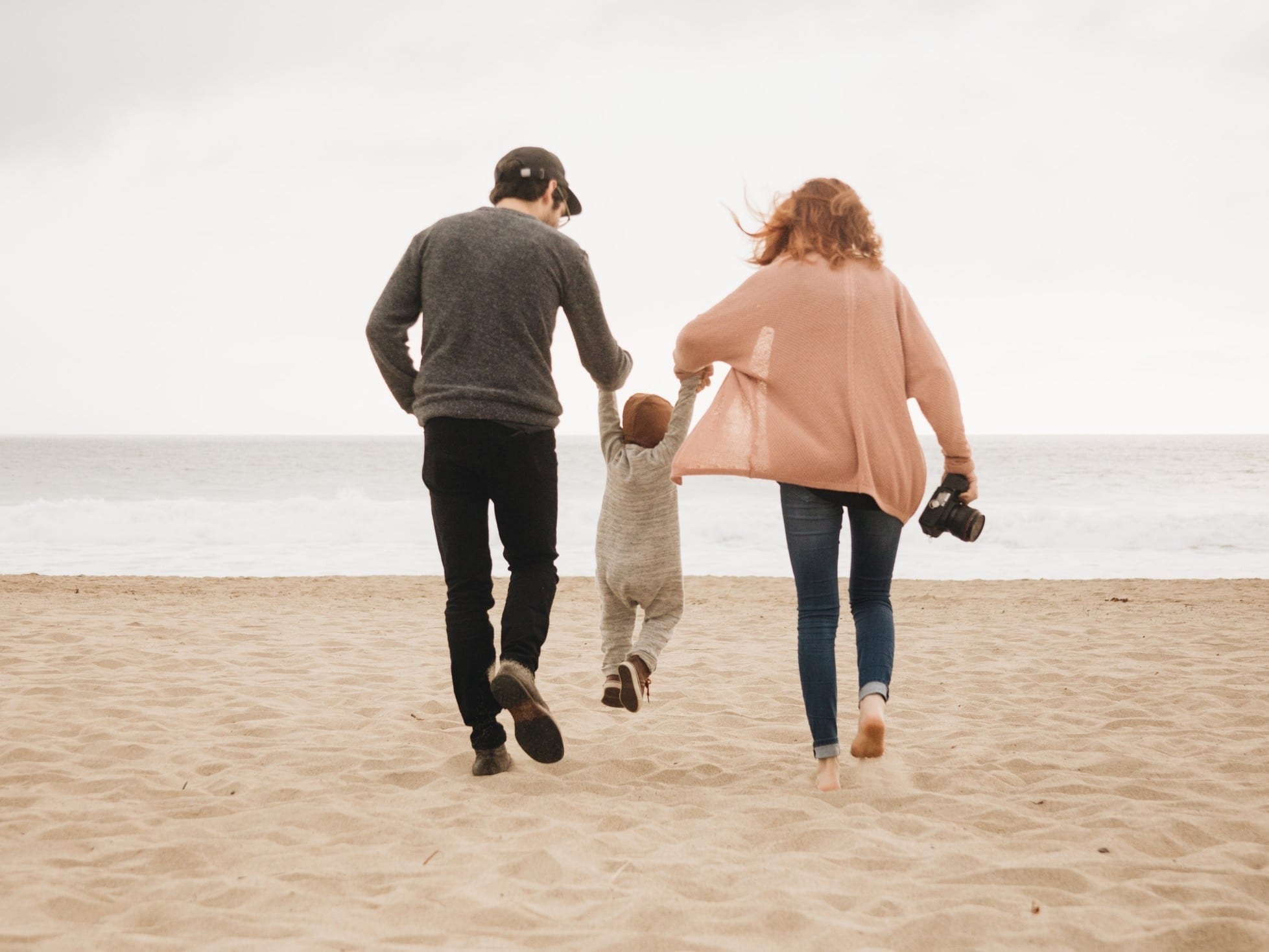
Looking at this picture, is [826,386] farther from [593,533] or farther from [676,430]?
[593,533]

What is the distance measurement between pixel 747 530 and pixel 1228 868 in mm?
13190

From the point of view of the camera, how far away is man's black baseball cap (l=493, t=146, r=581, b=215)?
10.2ft

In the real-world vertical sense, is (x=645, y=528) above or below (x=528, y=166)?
below

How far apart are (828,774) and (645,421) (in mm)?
1471

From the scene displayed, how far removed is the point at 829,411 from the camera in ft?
9.30

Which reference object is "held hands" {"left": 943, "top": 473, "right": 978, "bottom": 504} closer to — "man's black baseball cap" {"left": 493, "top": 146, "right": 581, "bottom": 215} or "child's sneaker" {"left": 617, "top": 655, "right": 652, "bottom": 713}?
"child's sneaker" {"left": 617, "top": 655, "right": 652, "bottom": 713}

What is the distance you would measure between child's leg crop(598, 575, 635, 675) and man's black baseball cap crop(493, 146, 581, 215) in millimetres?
1536

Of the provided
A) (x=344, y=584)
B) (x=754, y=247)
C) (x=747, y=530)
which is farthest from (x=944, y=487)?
(x=747, y=530)

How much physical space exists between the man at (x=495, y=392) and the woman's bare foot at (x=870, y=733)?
2.96 feet

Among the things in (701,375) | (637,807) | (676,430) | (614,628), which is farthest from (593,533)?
(637,807)

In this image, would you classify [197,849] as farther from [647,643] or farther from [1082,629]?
[1082,629]

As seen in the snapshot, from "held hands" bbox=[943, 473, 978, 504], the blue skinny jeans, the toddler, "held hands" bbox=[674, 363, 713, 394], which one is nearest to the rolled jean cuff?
the blue skinny jeans

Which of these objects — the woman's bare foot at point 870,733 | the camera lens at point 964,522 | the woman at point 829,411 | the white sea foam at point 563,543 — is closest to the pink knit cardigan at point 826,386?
the woman at point 829,411

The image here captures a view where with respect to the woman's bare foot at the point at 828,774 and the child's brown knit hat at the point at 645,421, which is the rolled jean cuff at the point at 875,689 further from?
the child's brown knit hat at the point at 645,421
